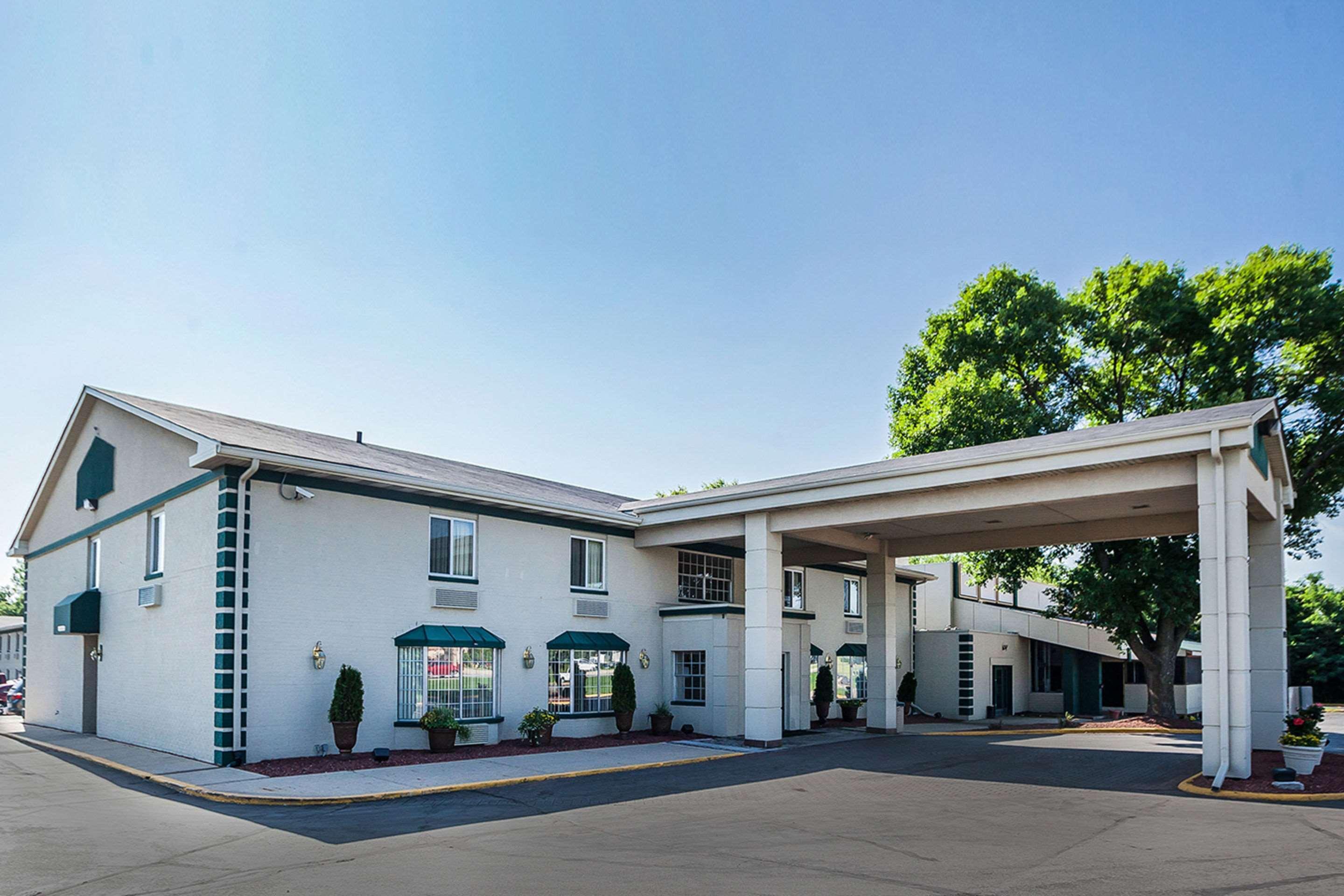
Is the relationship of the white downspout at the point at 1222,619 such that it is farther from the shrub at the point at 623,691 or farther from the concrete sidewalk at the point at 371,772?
the shrub at the point at 623,691

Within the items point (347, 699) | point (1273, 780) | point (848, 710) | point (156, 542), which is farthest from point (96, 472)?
point (1273, 780)

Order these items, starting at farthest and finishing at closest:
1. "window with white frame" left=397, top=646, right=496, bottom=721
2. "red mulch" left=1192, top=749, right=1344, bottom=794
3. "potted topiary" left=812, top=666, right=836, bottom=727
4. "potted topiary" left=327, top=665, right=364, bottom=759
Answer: "potted topiary" left=812, top=666, right=836, bottom=727
"window with white frame" left=397, top=646, right=496, bottom=721
"potted topiary" left=327, top=665, right=364, bottom=759
"red mulch" left=1192, top=749, right=1344, bottom=794

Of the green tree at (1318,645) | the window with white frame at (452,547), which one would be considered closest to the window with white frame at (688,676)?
the window with white frame at (452,547)

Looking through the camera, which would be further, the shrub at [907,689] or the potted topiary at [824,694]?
the shrub at [907,689]

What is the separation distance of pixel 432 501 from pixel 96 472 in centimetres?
920

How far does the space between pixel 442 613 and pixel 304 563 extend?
10.6ft

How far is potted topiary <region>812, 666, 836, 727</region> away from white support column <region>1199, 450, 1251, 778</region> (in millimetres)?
14133

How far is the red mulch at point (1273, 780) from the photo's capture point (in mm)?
14586

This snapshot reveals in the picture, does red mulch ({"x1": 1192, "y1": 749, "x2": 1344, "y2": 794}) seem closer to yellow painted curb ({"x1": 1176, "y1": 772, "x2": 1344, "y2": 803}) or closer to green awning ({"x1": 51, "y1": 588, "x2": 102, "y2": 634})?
yellow painted curb ({"x1": 1176, "y1": 772, "x2": 1344, "y2": 803})

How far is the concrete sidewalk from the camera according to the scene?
14.2m

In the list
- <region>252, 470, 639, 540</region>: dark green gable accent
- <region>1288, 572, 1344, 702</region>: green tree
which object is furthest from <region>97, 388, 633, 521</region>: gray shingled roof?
<region>1288, 572, 1344, 702</region>: green tree

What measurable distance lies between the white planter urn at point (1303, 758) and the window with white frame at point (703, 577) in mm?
13806

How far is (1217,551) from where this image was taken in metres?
15.5

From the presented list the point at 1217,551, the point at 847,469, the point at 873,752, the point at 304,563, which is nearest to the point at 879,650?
the point at 873,752
